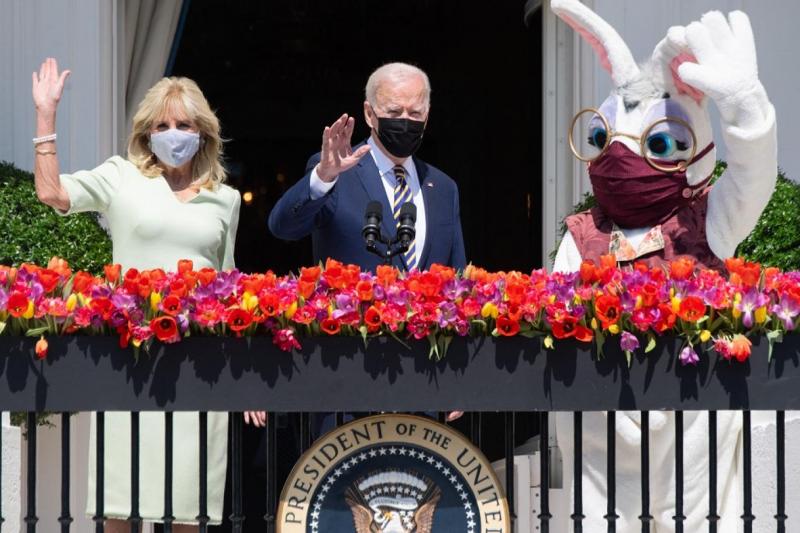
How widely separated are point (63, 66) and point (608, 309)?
3.97 metres

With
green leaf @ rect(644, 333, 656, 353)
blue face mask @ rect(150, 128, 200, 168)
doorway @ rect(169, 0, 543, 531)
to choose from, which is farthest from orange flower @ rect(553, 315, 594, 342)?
doorway @ rect(169, 0, 543, 531)

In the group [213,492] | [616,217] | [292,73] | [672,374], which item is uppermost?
[292,73]

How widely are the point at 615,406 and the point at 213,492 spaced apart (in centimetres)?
133

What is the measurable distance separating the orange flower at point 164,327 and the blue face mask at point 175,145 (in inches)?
37.1

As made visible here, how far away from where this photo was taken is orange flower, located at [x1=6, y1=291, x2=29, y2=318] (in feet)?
13.4

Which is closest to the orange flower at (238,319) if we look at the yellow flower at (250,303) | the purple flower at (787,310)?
the yellow flower at (250,303)

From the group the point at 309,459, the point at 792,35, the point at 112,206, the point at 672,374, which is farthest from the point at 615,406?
the point at 792,35

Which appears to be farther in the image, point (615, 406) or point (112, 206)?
point (112, 206)

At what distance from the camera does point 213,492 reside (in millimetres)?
4785

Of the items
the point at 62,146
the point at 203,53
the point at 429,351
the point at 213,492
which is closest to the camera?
the point at 429,351

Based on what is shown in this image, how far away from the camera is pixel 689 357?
411 centimetres

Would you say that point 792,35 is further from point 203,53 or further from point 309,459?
point 203,53

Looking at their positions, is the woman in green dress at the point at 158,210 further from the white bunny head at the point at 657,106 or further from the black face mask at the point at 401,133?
the white bunny head at the point at 657,106

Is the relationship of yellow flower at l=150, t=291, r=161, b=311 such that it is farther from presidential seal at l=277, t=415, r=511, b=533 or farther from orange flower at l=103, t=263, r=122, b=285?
presidential seal at l=277, t=415, r=511, b=533
